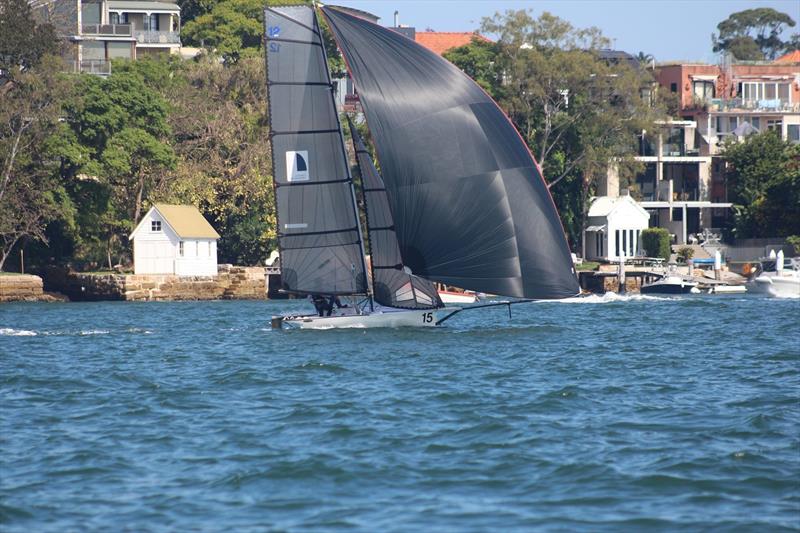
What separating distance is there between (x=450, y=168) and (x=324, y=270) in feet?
14.5

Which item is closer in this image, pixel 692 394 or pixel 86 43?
pixel 692 394

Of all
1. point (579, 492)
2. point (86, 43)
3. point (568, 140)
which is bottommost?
point (579, 492)

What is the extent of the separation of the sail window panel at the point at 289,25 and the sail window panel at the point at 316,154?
89.2 inches

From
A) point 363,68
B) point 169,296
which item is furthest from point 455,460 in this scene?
point 169,296

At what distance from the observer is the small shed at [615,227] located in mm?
68438

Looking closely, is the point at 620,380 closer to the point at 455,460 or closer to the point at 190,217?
the point at 455,460

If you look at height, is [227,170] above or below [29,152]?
below

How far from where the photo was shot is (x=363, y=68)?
28828 millimetres

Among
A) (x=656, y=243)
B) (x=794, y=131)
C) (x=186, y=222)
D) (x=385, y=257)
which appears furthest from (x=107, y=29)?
(x=385, y=257)

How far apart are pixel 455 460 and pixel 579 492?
2002mm

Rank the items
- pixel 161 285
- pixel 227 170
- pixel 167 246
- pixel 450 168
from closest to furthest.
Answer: pixel 450 168 → pixel 161 285 → pixel 167 246 → pixel 227 170

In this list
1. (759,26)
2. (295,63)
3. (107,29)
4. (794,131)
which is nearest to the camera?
(295,63)

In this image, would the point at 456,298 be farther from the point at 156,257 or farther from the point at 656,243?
the point at 656,243

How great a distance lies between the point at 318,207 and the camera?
100 ft
